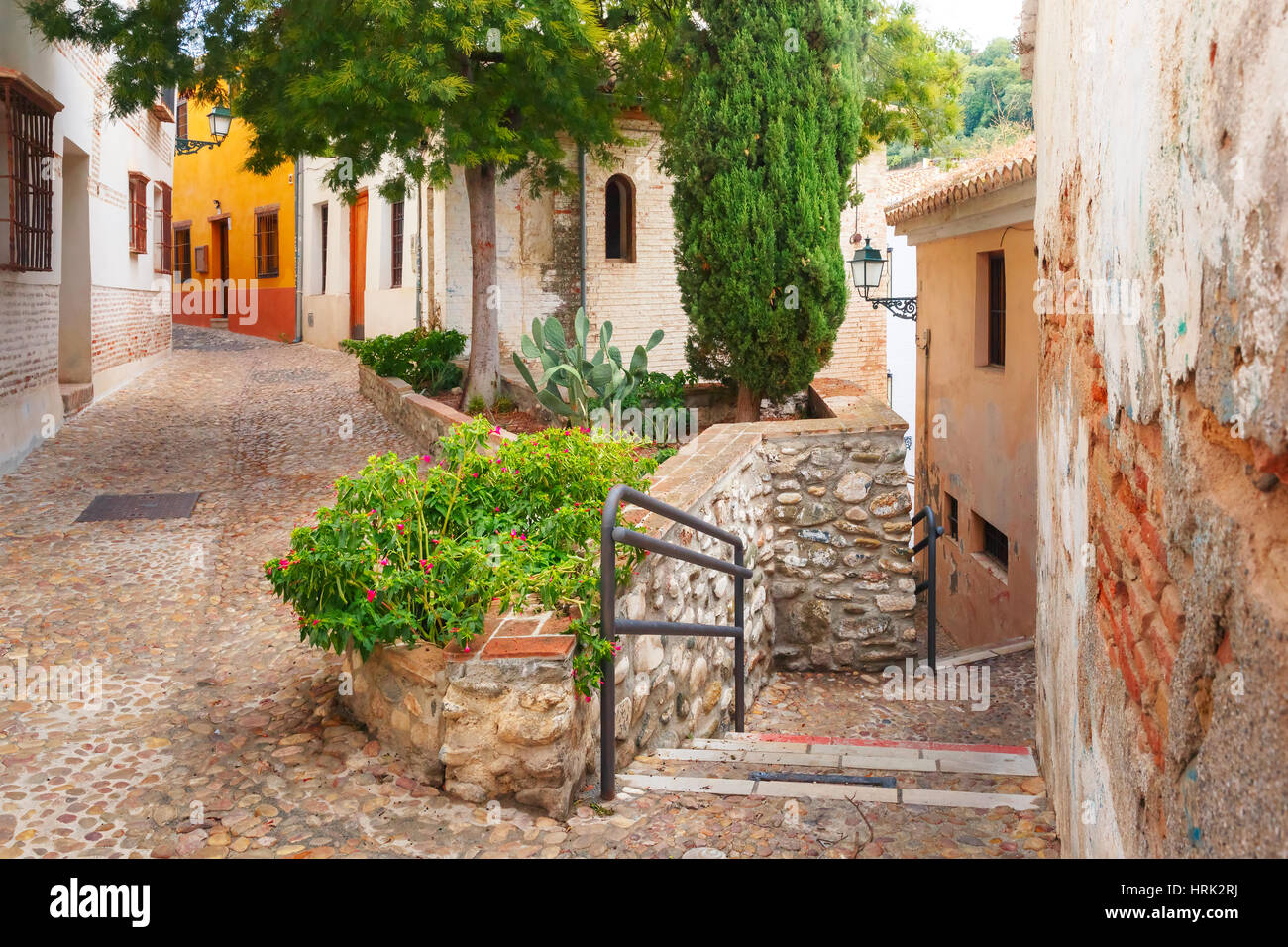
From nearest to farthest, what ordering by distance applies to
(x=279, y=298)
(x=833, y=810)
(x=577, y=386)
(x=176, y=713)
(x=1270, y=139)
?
(x=1270, y=139)
(x=833, y=810)
(x=176, y=713)
(x=577, y=386)
(x=279, y=298)

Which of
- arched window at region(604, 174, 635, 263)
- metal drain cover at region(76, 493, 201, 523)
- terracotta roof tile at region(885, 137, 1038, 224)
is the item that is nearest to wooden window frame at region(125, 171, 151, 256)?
arched window at region(604, 174, 635, 263)

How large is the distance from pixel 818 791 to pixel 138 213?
1403 cm

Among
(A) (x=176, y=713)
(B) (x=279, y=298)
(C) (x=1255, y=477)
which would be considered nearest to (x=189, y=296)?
(B) (x=279, y=298)

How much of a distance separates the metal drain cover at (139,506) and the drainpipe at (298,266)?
13096 mm

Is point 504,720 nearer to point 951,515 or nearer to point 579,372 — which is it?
point 579,372

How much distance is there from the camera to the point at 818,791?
3.87m

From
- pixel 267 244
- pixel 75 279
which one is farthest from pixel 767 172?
pixel 267 244

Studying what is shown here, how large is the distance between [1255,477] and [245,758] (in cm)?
328

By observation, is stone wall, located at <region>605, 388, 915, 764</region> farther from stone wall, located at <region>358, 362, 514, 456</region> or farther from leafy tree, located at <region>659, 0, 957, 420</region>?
stone wall, located at <region>358, 362, 514, 456</region>

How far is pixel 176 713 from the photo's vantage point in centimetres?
432

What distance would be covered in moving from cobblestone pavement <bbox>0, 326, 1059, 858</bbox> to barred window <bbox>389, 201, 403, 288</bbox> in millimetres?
8313

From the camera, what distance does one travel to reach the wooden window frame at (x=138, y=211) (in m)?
14.6

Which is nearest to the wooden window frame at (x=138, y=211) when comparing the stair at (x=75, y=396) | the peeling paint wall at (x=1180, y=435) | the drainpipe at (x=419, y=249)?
the stair at (x=75, y=396)
